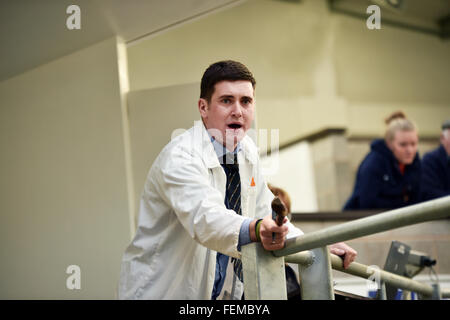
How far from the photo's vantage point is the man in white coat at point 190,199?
5.56 feet

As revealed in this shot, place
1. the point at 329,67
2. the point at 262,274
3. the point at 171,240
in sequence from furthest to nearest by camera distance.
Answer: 1. the point at 329,67
2. the point at 171,240
3. the point at 262,274

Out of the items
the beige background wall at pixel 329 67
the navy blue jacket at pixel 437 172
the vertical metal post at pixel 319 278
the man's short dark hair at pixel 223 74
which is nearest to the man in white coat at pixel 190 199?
the man's short dark hair at pixel 223 74

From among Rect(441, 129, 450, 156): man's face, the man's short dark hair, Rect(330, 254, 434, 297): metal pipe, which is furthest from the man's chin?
Rect(441, 129, 450, 156): man's face

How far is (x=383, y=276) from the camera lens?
1928 millimetres

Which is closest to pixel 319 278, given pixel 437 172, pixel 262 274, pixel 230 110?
pixel 262 274

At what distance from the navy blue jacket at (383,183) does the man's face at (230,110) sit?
2.45 meters

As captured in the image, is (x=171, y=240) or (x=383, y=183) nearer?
(x=171, y=240)

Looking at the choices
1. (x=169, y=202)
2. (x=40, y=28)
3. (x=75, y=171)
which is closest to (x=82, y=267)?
(x=75, y=171)

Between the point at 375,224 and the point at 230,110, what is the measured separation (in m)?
0.69

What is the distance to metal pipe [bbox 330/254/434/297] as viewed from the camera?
1702mm

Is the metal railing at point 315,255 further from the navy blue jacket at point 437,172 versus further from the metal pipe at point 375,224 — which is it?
the navy blue jacket at point 437,172

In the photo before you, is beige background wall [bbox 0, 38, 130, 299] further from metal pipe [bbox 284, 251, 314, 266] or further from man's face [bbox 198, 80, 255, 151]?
metal pipe [bbox 284, 251, 314, 266]

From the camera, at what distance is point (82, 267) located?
2787 millimetres

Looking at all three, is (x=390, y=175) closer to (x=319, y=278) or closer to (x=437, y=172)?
(x=437, y=172)
